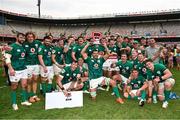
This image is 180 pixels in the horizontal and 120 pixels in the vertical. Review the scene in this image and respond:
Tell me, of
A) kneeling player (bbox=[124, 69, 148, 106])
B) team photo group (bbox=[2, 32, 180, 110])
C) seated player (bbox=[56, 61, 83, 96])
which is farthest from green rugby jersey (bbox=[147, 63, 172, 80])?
seated player (bbox=[56, 61, 83, 96])

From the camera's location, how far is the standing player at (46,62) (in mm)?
7801

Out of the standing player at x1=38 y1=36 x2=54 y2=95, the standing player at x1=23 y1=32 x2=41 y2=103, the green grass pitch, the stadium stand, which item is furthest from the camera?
the stadium stand

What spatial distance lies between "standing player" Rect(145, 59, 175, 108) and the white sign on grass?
1988mm

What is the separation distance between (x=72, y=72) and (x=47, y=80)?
3.17 feet

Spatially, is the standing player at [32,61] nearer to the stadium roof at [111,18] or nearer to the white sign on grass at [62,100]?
the white sign on grass at [62,100]

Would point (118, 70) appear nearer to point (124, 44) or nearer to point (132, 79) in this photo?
point (132, 79)

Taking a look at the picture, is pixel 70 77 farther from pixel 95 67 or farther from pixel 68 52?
pixel 68 52

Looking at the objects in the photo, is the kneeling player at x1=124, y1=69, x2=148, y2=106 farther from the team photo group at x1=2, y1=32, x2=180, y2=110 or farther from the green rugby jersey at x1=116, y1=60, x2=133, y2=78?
the green rugby jersey at x1=116, y1=60, x2=133, y2=78

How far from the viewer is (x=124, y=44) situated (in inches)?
406

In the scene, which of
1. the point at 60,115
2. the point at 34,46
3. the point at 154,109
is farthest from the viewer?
the point at 34,46

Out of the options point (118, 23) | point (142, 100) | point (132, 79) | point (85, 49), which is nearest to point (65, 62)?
point (85, 49)

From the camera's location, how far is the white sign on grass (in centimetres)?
697

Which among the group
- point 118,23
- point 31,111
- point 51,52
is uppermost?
point 118,23

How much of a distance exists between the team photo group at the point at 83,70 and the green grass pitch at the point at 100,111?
23 centimetres
